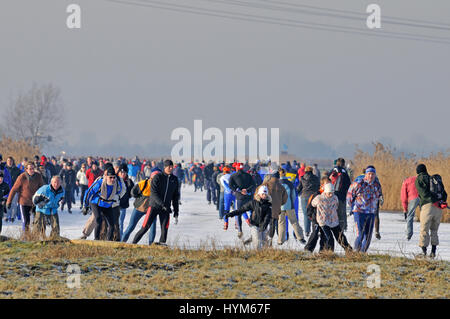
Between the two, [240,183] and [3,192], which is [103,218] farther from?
[240,183]

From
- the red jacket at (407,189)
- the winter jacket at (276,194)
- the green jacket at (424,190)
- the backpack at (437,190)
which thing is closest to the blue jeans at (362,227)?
the green jacket at (424,190)

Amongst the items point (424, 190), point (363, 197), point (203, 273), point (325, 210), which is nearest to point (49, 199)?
point (203, 273)

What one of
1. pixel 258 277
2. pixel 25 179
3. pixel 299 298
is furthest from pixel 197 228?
pixel 299 298

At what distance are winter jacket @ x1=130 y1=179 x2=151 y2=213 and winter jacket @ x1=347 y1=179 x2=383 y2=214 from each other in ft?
13.1

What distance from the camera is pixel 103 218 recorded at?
15.8 meters

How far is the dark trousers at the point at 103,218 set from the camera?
15.6 metres

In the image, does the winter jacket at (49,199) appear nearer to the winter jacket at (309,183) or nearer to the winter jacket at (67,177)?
the winter jacket at (309,183)

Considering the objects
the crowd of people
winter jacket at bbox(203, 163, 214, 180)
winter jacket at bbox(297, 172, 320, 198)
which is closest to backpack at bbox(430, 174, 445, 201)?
the crowd of people

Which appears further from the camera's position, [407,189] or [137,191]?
[407,189]

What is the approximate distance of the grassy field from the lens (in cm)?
1101

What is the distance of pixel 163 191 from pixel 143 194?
3.57 feet

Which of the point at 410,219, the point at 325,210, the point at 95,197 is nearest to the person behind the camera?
the point at 325,210

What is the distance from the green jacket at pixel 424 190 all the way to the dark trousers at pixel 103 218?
19.3ft
